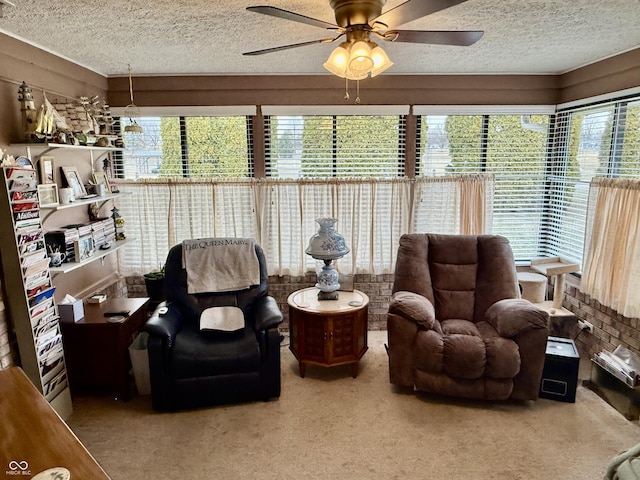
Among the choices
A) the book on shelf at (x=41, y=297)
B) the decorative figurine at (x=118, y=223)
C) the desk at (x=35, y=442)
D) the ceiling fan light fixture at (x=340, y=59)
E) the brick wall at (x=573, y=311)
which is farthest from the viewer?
the decorative figurine at (x=118, y=223)

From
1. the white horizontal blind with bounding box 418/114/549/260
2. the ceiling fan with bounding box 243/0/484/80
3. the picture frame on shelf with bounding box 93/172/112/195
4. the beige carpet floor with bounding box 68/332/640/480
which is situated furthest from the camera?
the white horizontal blind with bounding box 418/114/549/260

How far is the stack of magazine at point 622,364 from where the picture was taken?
9.12 feet

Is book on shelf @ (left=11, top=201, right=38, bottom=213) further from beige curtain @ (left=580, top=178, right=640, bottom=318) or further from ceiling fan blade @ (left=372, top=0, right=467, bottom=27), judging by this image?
beige curtain @ (left=580, top=178, right=640, bottom=318)

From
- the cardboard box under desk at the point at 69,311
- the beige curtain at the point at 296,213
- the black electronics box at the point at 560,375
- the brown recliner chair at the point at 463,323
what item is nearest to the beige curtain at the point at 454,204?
the beige curtain at the point at 296,213

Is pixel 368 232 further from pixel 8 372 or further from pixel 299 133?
pixel 8 372

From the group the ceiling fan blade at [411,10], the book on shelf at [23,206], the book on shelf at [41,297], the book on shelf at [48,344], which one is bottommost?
the book on shelf at [48,344]

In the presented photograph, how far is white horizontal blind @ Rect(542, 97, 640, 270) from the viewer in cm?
331

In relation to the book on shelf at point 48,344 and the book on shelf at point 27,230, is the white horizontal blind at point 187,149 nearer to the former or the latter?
the book on shelf at point 27,230

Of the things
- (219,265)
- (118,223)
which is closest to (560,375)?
(219,265)

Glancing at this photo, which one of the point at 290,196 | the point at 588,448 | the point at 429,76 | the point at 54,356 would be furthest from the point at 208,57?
the point at 588,448

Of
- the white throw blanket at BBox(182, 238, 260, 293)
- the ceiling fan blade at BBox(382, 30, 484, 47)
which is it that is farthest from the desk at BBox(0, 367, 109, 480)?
the ceiling fan blade at BBox(382, 30, 484, 47)

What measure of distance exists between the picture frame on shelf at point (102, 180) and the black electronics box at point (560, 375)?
3739mm

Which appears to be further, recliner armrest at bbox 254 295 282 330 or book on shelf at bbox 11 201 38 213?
recliner armrest at bbox 254 295 282 330

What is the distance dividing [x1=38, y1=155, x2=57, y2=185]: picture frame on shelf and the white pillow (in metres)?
1.43
